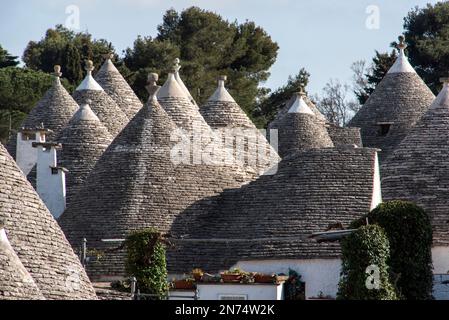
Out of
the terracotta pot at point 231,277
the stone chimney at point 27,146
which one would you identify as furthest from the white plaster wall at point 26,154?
the terracotta pot at point 231,277

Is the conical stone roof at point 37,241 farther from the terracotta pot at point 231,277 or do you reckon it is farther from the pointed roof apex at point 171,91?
the pointed roof apex at point 171,91

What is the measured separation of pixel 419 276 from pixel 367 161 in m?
7.05

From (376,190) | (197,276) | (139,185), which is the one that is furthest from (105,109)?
(197,276)

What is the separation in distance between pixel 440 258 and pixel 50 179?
10197 millimetres

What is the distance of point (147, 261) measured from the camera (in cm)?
3375

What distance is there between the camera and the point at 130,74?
7338 cm

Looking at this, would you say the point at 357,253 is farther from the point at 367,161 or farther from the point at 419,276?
the point at 367,161

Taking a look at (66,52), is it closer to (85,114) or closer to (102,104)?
(102,104)

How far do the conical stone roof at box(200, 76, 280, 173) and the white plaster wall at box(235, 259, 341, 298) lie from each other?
8016 mm

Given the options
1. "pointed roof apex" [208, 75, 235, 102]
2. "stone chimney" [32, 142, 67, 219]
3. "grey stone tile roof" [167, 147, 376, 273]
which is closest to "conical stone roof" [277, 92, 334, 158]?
"pointed roof apex" [208, 75, 235, 102]

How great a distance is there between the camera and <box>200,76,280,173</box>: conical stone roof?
46.6m

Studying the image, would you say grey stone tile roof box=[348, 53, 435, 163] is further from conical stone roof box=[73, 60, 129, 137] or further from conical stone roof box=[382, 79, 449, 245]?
conical stone roof box=[382, 79, 449, 245]
